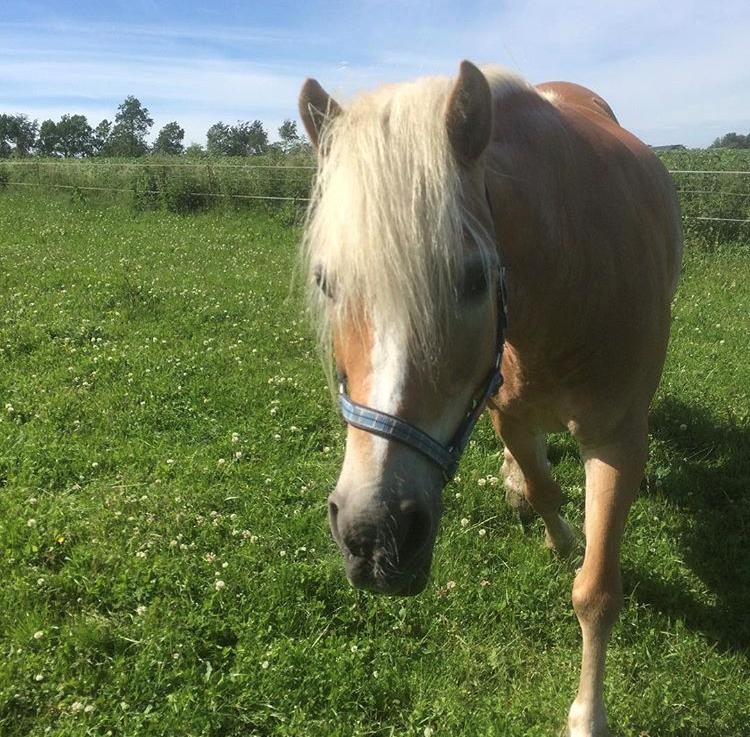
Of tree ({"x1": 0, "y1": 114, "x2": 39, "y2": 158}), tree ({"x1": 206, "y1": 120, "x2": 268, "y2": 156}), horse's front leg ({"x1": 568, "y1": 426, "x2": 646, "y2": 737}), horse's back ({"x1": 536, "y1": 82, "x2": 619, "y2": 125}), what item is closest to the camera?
horse's front leg ({"x1": 568, "y1": 426, "x2": 646, "y2": 737})

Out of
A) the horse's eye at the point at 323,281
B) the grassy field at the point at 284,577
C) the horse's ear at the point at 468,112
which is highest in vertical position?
the horse's ear at the point at 468,112

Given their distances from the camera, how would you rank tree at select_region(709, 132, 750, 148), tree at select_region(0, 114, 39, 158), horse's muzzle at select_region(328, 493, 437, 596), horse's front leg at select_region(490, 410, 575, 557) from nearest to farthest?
horse's muzzle at select_region(328, 493, 437, 596) → horse's front leg at select_region(490, 410, 575, 557) → tree at select_region(709, 132, 750, 148) → tree at select_region(0, 114, 39, 158)

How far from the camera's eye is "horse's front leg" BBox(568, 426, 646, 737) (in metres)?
2.75

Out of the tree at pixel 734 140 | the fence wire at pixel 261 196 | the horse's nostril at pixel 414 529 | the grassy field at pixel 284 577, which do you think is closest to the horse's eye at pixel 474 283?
the horse's nostril at pixel 414 529

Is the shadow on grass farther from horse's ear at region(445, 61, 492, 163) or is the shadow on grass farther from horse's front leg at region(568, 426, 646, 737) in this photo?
horse's ear at region(445, 61, 492, 163)

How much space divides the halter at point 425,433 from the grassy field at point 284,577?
1464mm

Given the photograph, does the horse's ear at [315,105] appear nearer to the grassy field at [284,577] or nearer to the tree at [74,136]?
the grassy field at [284,577]

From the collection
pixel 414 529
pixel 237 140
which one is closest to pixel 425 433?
pixel 414 529

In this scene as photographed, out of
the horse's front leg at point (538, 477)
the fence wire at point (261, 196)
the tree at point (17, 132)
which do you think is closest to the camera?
the horse's front leg at point (538, 477)

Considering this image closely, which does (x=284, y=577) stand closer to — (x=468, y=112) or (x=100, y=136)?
(x=468, y=112)

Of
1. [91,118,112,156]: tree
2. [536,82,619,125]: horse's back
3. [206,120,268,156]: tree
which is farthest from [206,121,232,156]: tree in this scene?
[91,118,112,156]: tree

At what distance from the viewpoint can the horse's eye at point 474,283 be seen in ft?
6.12

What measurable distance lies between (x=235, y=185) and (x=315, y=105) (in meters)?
15.1

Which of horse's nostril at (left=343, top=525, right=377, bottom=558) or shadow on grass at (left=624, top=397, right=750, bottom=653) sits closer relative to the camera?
horse's nostril at (left=343, top=525, right=377, bottom=558)
